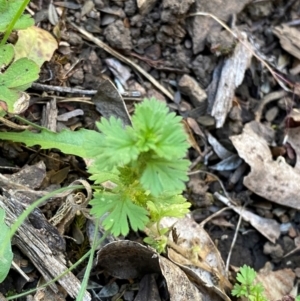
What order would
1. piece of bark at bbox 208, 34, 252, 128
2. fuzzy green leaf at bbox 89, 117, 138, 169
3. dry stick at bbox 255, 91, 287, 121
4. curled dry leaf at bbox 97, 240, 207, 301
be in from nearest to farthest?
fuzzy green leaf at bbox 89, 117, 138, 169 < curled dry leaf at bbox 97, 240, 207, 301 < piece of bark at bbox 208, 34, 252, 128 < dry stick at bbox 255, 91, 287, 121

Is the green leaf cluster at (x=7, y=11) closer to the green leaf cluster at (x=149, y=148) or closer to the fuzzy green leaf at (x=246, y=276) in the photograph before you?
the green leaf cluster at (x=149, y=148)

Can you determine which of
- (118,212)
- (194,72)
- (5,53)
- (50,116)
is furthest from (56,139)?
(194,72)

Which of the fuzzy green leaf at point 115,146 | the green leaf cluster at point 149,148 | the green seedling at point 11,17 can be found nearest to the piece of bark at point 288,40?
the green seedling at point 11,17

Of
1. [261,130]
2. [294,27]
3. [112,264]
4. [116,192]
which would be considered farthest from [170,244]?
[294,27]

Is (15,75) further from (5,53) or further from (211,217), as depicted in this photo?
(211,217)

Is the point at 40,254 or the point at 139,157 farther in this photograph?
the point at 40,254

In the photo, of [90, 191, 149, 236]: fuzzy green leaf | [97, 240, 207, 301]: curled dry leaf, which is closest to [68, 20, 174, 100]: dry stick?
[97, 240, 207, 301]: curled dry leaf

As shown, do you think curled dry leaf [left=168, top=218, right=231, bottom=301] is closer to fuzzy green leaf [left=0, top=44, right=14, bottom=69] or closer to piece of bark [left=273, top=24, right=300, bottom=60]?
fuzzy green leaf [left=0, top=44, right=14, bottom=69]
